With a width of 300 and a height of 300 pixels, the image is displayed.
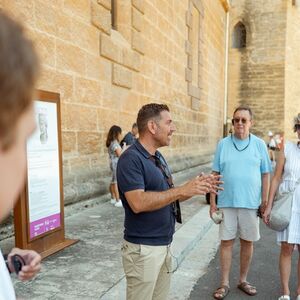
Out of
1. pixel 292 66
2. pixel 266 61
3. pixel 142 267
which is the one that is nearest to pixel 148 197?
pixel 142 267

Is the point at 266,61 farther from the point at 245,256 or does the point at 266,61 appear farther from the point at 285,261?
the point at 285,261

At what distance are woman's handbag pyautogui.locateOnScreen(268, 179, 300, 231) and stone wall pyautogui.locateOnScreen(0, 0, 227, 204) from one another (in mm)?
2135

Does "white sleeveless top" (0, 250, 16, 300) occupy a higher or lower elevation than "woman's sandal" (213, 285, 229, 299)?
higher

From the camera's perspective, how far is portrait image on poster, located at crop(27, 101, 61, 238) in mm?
3930

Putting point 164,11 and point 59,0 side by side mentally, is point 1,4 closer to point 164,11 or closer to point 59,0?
point 59,0

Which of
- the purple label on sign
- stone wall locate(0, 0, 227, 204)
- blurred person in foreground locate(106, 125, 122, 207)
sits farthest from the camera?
blurred person in foreground locate(106, 125, 122, 207)

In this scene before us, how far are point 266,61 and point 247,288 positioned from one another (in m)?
20.4

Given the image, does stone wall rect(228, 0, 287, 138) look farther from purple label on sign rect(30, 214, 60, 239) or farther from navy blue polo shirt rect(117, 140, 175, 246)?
navy blue polo shirt rect(117, 140, 175, 246)

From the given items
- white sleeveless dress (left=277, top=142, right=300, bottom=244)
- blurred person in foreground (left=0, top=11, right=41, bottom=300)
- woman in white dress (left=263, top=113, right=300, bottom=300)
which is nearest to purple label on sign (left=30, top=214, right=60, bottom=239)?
woman in white dress (left=263, top=113, right=300, bottom=300)

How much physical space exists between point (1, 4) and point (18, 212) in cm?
240

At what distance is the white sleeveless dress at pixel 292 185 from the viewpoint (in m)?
3.33

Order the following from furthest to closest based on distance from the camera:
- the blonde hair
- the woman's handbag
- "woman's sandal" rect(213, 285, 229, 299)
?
"woman's sandal" rect(213, 285, 229, 299)
the woman's handbag
the blonde hair

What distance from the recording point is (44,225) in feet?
13.4

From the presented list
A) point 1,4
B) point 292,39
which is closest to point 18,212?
point 1,4
